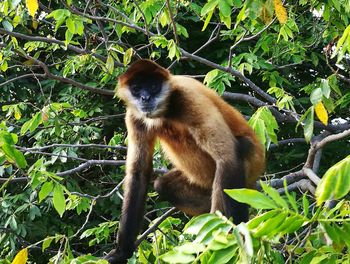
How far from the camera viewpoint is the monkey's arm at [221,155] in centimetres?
465

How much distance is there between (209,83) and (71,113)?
2143 mm

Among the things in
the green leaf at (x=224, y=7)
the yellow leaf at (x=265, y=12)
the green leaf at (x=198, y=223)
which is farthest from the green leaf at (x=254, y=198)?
the green leaf at (x=224, y=7)

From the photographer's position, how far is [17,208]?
7516mm

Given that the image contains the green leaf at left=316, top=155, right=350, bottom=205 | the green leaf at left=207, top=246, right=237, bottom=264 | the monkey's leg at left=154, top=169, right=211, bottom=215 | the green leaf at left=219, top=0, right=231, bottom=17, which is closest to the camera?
the green leaf at left=316, top=155, right=350, bottom=205

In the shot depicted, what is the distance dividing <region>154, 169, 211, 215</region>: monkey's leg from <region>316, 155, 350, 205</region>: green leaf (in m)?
3.15

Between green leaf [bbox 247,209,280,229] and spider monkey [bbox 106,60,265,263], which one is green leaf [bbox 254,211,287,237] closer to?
green leaf [bbox 247,209,280,229]

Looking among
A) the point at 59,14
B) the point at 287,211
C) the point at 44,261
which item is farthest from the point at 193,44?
the point at 287,211

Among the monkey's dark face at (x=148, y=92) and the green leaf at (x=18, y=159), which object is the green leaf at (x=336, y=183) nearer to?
the green leaf at (x=18, y=159)

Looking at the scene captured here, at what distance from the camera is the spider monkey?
15.5 ft

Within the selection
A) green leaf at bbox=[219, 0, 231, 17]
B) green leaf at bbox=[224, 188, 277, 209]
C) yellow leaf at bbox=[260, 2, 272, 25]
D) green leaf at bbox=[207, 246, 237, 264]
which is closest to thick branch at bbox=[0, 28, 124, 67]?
green leaf at bbox=[219, 0, 231, 17]

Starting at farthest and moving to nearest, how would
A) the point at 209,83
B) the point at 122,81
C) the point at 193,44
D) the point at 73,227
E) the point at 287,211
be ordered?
1. the point at 193,44
2. the point at 73,227
3. the point at 209,83
4. the point at 122,81
5. the point at 287,211

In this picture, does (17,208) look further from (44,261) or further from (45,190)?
(45,190)

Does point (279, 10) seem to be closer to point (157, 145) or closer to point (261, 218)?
point (157, 145)

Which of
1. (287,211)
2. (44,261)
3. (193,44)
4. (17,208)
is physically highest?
(287,211)
